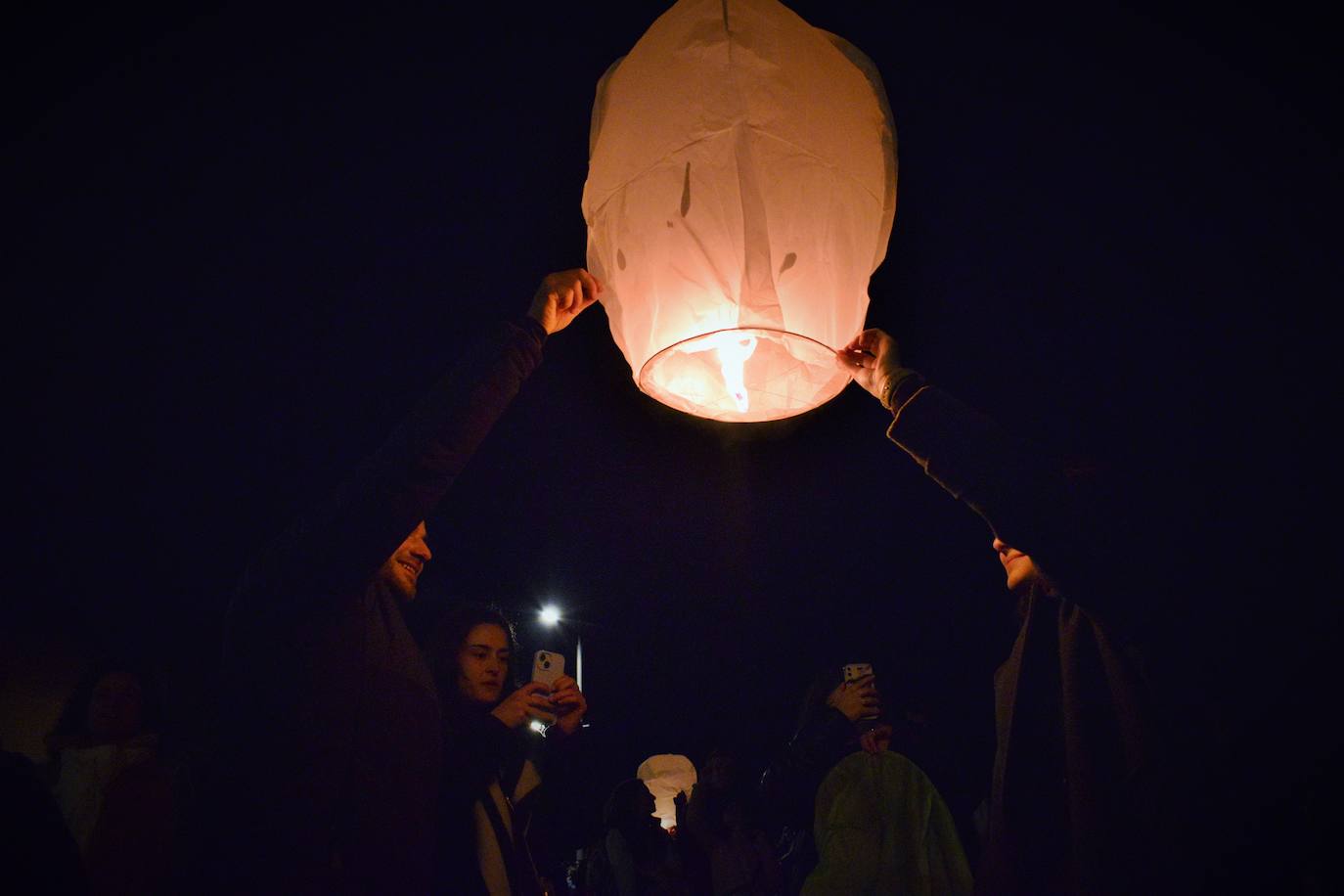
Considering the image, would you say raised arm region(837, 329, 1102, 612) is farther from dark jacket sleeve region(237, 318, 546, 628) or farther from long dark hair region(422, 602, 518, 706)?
long dark hair region(422, 602, 518, 706)

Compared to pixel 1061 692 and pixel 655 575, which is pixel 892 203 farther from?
pixel 655 575

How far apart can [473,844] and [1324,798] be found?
1.95m

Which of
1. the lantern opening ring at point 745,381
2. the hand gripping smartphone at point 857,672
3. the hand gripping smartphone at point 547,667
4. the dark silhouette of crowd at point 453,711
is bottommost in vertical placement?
the dark silhouette of crowd at point 453,711

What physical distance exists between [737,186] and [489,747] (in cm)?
184

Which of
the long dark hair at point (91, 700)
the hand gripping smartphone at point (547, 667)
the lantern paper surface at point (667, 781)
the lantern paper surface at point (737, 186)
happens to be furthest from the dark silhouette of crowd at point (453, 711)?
the lantern paper surface at point (667, 781)

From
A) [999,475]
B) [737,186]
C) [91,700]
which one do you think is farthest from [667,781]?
→ [737,186]

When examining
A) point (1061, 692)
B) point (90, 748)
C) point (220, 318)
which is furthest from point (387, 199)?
point (1061, 692)

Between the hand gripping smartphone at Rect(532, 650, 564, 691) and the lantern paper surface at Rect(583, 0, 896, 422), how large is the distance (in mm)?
1855

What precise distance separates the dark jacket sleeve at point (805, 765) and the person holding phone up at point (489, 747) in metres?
1.28

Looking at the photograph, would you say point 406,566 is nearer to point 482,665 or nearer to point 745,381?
point 482,665

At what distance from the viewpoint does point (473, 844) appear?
2076 mm

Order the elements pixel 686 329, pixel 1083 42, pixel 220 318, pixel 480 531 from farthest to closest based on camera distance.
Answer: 1. pixel 480 531
2. pixel 220 318
3. pixel 1083 42
4. pixel 686 329

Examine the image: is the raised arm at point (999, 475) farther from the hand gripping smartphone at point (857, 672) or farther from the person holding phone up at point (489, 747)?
the hand gripping smartphone at point (857, 672)

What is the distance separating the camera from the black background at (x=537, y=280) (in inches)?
67.6
